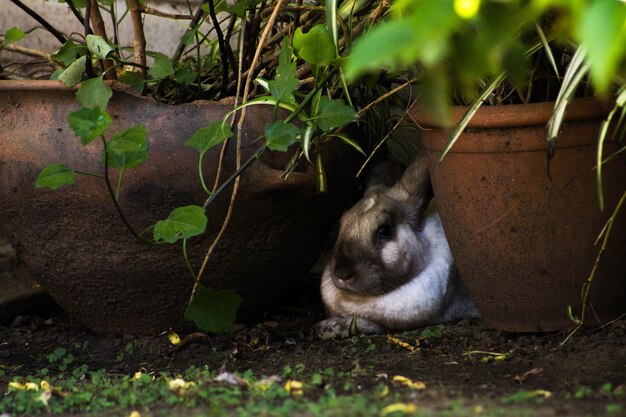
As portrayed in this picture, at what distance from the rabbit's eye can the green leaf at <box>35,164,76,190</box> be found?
A: 3.32 feet

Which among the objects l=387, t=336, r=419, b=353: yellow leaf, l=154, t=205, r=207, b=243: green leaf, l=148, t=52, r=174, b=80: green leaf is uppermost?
l=148, t=52, r=174, b=80: green leaf

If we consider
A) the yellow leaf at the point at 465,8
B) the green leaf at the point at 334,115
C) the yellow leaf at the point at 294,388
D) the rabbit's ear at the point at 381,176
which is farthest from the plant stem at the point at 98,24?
the yellow leaf at the point at 465,8

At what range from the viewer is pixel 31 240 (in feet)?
9.35

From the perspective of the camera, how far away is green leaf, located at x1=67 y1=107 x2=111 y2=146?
2328mm

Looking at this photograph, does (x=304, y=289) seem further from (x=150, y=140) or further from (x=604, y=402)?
(x=604, y=402)

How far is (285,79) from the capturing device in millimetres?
2486

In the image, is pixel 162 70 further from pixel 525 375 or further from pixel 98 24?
pixel 525 375

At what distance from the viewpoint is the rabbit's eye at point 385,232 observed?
2.98 m

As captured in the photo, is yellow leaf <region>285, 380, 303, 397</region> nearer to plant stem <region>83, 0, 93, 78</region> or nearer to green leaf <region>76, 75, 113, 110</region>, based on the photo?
green leaf <region>76, 75, 113, 110</region>

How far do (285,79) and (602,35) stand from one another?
1.60 metres

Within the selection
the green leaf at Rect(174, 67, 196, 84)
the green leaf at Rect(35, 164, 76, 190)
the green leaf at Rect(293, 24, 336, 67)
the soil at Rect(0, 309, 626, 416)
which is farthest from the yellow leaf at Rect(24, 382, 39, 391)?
the green leaf at Rect(293, 24, 336, 67)

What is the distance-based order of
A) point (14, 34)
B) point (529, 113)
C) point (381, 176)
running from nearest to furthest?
point (529, 113)
point (14, 34)
point (381, 176)

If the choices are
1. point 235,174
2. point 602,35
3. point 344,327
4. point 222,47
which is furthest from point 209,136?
point 602,35

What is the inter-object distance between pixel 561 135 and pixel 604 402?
0.75 m
